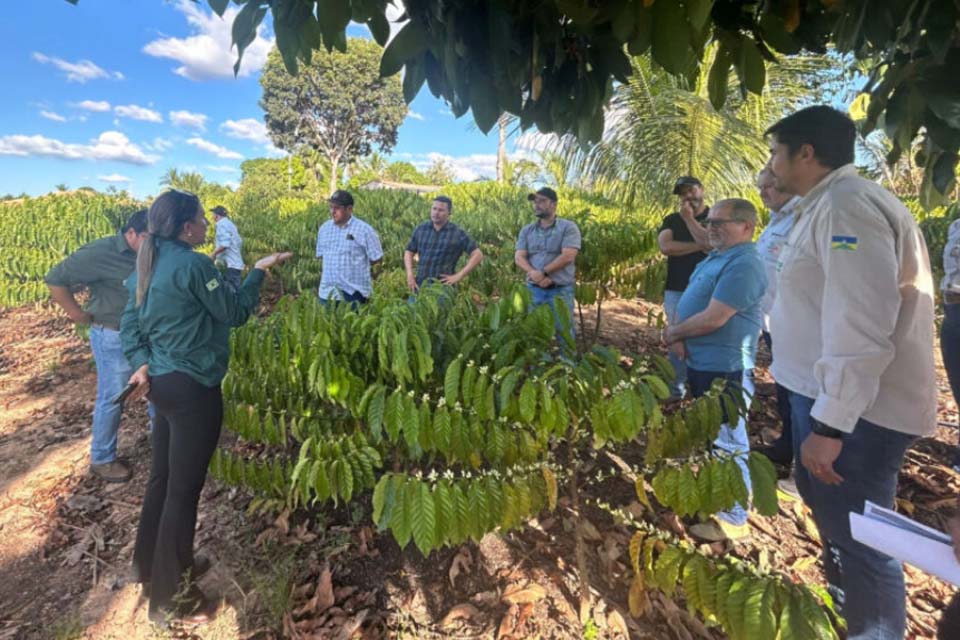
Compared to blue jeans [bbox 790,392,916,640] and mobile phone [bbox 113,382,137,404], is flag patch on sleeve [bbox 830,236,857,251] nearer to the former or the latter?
blue jeans [bbox 790,392,916,640]

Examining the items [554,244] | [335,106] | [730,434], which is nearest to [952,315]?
[730,434]

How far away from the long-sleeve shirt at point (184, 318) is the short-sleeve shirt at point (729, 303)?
2440 mm

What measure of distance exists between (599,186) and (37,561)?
6.95 meters

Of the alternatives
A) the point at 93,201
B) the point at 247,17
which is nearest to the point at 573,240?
the point at 247,17

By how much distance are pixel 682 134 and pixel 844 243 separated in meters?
5.18

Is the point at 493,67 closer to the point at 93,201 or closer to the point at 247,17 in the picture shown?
the point at 247,17

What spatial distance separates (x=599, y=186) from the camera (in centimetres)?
720

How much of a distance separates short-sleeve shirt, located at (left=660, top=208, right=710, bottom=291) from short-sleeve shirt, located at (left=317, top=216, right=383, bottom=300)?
290 centimetres

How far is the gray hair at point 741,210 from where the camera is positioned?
2617 mm

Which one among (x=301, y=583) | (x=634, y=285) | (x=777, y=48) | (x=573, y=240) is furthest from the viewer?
(x=634, y=285)

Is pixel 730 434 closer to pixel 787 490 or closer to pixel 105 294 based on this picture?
pixel 787 490

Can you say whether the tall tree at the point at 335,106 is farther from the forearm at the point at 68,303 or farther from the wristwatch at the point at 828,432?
the wristwatch at the point at 828,432

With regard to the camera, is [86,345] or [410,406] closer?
[410,406]

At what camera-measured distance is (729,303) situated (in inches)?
102
